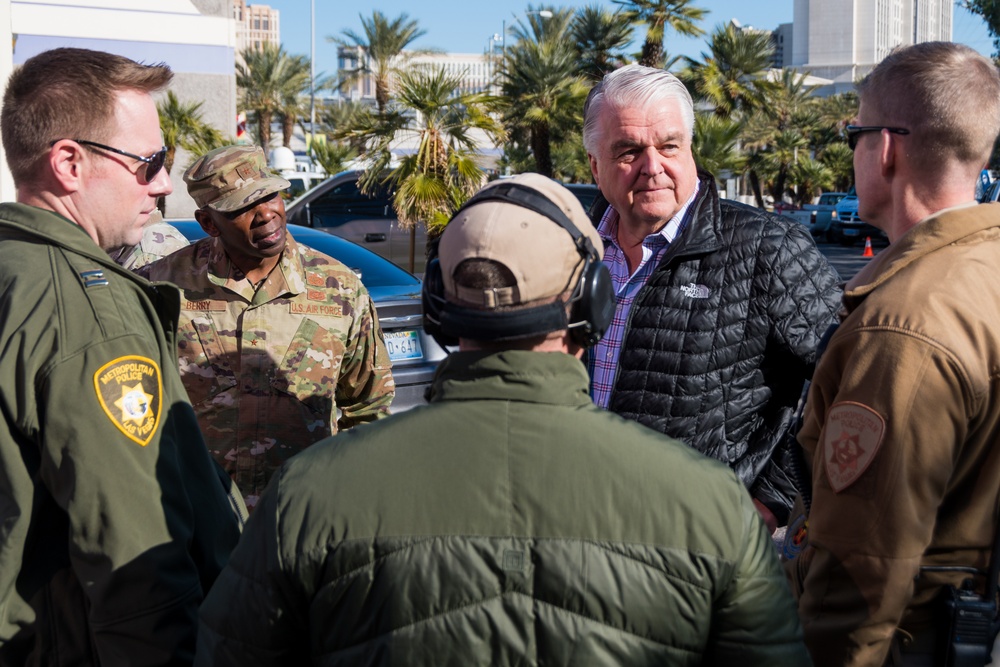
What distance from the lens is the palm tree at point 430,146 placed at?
38.8 ft

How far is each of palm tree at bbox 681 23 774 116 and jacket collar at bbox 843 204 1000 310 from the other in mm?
31688

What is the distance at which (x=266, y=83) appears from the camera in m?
49.5

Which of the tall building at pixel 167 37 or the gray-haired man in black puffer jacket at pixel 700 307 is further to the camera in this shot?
the tall building at pixel 167 37

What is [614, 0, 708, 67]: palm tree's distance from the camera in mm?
27453

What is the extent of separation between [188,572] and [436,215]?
392 inches

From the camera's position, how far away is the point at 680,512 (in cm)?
145

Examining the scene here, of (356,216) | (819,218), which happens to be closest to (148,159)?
(356,216)

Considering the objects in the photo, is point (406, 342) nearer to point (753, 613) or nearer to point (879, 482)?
point (879, 482)

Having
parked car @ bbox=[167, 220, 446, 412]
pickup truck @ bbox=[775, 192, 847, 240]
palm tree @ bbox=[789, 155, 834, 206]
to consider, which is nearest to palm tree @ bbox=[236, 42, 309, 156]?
pickup truck @ bbox=[775, 192, 847, 240]

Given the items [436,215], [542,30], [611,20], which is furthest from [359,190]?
[611,20]

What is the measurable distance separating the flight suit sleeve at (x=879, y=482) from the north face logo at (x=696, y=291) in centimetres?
92

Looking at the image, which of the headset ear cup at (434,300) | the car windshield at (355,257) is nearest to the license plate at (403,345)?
the car windshield at (355,257)

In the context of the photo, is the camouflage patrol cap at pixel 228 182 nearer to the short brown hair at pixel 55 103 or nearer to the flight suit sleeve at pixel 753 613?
the short brown hair at pixel 55 103

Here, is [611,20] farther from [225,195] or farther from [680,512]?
[680,512]
